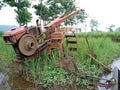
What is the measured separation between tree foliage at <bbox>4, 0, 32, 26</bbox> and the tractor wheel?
13.3 metres

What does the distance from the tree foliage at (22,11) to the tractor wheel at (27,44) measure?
522 inches

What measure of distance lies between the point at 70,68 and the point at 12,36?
157 cm

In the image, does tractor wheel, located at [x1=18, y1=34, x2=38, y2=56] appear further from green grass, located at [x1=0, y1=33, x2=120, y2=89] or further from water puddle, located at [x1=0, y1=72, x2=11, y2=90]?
water puddle, located at [x1=0, y1=72, x2=11, y2=90]

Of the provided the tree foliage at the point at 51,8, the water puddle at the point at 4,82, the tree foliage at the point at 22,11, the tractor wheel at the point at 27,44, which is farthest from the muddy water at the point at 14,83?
the tree foliage at the point at 51,8

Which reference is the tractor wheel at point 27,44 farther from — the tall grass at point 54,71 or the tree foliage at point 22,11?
the tree foliage at point 22,11

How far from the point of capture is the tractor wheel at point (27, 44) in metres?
5.20

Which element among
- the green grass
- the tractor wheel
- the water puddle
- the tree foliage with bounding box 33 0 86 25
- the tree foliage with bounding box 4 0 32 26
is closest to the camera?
the water puddle

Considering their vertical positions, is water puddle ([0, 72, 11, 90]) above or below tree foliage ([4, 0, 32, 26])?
below

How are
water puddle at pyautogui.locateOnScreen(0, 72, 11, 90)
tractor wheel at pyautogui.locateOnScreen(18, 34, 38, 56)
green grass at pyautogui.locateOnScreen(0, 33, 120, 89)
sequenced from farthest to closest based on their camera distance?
tractor wheel at pyautogui.locateOnScreen(18, 34, 38, 56)
green grass at pyautogui.locateOnScreen(0, 33, 120, 89)
water puddle at pyautogui.locateOnScreen(0, 72, 11, 90)

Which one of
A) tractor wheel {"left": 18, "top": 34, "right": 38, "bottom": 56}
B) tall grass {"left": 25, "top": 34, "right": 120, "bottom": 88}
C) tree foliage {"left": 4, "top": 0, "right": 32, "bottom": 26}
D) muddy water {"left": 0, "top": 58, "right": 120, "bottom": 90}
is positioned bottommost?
muddy water {"left": 0, "top": 58, "right": 120, "bottom": 90}

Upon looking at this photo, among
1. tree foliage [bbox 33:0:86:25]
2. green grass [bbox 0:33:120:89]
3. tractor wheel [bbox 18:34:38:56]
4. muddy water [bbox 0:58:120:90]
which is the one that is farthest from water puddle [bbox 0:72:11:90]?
tree foliage [bbox 33:0:86:25]

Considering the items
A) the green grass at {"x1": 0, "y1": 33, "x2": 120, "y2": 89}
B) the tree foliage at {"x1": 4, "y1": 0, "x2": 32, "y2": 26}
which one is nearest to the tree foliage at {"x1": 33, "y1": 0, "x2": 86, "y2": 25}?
the tree foliage at {"x1": 4, "y1": 0, "x2": 32, "y2": 26}

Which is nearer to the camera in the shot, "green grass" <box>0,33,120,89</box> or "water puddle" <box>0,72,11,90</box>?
"water puddle" <box>0,72,11,90</box>

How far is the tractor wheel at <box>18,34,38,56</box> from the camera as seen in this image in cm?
520
